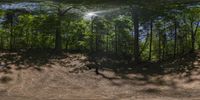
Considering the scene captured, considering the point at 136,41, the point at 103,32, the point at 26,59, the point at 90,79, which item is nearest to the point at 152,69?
the point at 136,41

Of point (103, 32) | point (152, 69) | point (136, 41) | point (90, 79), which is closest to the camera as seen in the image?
point (90, 79)

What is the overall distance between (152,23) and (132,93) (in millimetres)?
22761

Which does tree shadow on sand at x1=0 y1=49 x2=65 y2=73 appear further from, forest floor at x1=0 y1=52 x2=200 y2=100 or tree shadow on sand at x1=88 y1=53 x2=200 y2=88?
tree shadow on sand at x1=88 y1=53 x2=200 y2=88

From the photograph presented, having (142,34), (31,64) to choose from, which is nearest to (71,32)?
(142,34)

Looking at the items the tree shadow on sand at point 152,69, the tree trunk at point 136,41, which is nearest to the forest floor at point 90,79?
the tree shadow on sand at point 152,69

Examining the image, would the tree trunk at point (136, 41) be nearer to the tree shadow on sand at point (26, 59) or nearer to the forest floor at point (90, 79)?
the forest floor at point (90, 79)

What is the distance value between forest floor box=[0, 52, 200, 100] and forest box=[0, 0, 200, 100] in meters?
0.10

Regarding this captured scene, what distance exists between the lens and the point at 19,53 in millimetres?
31609

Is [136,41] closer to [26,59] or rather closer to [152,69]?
[152,69]

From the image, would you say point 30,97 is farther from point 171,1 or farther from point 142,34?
point 142,34

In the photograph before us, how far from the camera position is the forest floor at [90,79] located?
19297 millimetres

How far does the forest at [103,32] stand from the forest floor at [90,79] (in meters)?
0.10

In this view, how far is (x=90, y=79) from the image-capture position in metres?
24.1

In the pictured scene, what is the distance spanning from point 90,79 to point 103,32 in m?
19.4
